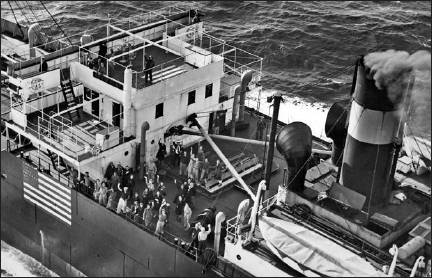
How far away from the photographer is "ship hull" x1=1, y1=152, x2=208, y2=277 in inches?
1455

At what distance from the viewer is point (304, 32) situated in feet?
215

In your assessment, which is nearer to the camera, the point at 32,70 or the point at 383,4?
the point at 32,70

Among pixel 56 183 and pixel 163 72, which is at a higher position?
pixel 163 72

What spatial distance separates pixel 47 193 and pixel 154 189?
4.77 meters

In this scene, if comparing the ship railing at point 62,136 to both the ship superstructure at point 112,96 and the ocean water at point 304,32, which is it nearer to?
the ship superstructure at point 112,96

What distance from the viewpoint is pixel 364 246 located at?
3347 cm

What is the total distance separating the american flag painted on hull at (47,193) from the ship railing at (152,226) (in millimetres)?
886

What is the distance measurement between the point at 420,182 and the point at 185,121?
11.2 meters

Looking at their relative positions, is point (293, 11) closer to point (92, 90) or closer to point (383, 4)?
point (383, 4)

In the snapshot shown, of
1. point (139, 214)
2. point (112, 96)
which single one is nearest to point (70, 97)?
point (112, 96)

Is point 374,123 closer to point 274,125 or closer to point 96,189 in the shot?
point 274,125

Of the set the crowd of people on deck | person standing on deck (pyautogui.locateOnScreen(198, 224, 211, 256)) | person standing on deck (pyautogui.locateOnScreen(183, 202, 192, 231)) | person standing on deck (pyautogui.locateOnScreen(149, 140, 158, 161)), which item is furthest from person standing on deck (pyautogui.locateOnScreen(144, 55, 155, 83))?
person standing on deck (pyautogui.locateOnScreen(198, 224, 211, 256))

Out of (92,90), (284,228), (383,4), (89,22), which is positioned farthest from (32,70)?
(383,4)

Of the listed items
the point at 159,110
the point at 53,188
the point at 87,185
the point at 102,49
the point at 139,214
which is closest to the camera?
the point at 139,214
